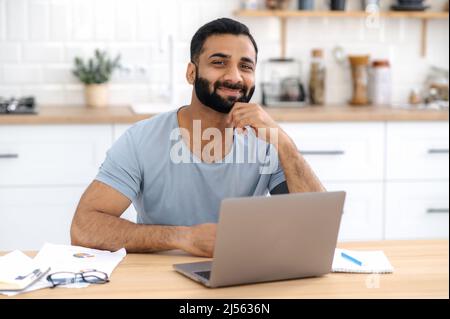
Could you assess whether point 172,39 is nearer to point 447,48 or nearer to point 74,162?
point 74,162

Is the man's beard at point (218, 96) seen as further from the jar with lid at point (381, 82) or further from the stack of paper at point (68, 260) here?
the jar with lid at point (381, 82)

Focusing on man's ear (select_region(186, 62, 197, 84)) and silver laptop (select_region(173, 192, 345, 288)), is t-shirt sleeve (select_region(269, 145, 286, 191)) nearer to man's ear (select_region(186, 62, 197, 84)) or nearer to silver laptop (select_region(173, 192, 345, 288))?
man's ear (select_region(186, 62, 197, 84))

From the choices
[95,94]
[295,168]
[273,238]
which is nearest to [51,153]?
[95,94]

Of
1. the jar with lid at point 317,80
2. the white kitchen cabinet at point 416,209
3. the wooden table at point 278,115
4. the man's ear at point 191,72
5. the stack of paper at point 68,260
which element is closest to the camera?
the stack of paper at point 68,260

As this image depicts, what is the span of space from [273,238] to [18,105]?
2388 millimetres

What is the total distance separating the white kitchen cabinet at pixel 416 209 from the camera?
391 centimetres

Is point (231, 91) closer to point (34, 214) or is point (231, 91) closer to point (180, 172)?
point (180, 172)

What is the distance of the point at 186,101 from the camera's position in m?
4.29

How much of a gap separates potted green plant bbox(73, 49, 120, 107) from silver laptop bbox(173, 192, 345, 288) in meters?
2.42

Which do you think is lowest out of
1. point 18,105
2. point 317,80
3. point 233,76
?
point 18,105

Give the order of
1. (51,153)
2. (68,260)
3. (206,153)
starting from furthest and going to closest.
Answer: (51,153) < (206,153) < (68,260)

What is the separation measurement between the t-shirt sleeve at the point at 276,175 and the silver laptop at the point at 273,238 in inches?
23.5

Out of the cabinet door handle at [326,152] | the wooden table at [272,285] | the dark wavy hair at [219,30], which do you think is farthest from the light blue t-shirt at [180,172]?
the cabinet door handle at [326,152]
